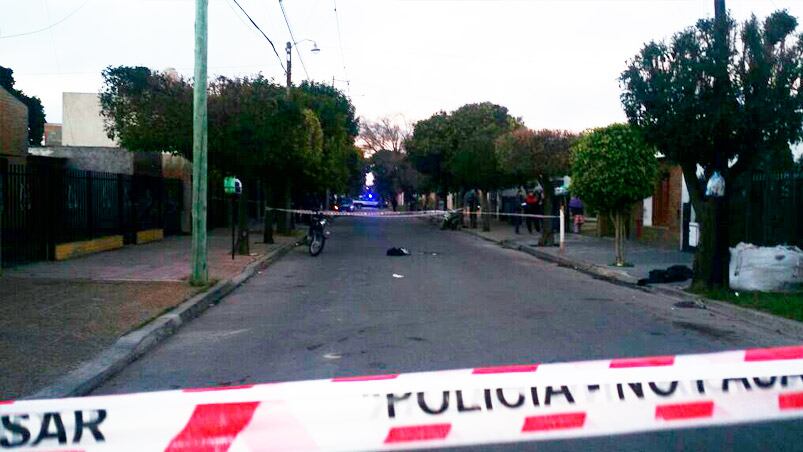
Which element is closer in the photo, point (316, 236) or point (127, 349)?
point (127, 349)

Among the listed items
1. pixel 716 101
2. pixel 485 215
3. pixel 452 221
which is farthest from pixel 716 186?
pixel 452 221

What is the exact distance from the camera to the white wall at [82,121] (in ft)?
175

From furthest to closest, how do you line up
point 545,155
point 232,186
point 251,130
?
point 545,155, point 251,130, point 232,186

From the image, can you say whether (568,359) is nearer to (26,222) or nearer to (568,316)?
(568,316)

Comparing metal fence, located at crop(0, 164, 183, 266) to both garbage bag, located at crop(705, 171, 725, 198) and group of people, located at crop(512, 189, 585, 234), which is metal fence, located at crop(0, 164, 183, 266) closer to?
garbage bag, located at crop(705, 171, 725, 198)

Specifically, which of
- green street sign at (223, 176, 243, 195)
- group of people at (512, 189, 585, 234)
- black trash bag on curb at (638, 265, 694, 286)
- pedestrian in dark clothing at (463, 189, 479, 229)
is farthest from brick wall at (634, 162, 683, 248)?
pedestrian in dark clothing at (463, 189, 479, 229)

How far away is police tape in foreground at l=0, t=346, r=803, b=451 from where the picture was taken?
4242mm

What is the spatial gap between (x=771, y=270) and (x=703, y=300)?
1368mm

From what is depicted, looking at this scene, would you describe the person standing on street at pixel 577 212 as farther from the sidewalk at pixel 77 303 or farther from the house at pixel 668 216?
the sidewalk at pixel 77 303

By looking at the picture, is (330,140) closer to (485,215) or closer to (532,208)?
(532,208)

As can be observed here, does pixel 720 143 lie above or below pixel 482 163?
below

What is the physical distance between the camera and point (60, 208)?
67.6 feet

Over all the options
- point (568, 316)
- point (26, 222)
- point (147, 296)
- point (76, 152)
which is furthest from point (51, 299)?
point (76, 152)

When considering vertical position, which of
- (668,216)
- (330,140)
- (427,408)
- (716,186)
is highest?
(330,140)
